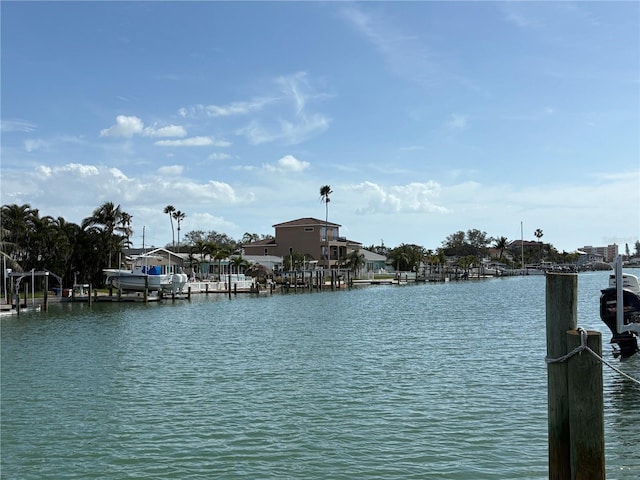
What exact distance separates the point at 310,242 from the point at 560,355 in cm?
10924

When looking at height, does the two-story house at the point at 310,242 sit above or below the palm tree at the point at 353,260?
above

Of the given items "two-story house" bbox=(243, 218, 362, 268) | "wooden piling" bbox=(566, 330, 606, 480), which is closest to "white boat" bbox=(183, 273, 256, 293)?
"two-story house" bbox=(243, 218, 362, 268)

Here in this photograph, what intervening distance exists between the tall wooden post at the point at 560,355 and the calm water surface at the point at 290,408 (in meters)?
3.33

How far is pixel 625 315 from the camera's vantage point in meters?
18.9

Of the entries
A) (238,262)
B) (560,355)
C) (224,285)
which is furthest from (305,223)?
(560,355)

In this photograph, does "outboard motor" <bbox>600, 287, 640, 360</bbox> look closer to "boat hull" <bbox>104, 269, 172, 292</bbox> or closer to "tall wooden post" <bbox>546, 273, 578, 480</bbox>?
"tall wooden post" <bbox>546, 273, 578, 480</bbox>

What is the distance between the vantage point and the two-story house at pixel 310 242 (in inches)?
4569

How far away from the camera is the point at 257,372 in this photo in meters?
20.9

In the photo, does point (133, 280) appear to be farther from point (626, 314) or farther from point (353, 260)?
point (353, 260)

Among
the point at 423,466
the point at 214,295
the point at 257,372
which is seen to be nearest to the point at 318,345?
the point at 257,372

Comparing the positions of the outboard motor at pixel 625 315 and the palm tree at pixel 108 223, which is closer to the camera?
the outboard motor at pixel 625 315

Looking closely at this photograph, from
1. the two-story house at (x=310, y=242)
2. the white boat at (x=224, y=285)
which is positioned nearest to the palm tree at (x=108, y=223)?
the white boat at (x=224, y=285)

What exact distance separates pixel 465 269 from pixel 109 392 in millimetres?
151208

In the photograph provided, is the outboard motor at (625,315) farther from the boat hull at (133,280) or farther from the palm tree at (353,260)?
the palm tree at (353,260)
